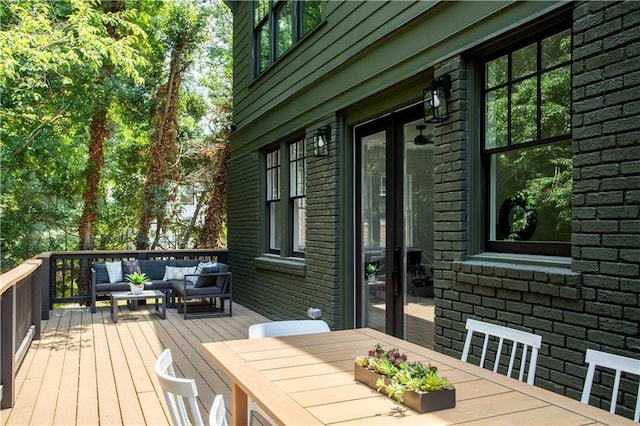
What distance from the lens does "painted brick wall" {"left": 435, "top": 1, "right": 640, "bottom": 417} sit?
2.42 m

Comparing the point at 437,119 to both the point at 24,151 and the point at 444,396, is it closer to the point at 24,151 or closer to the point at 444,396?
the point at 444,396

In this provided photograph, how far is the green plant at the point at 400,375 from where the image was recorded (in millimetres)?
1627

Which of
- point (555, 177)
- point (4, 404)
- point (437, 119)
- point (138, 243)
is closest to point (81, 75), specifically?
point (138, 243)

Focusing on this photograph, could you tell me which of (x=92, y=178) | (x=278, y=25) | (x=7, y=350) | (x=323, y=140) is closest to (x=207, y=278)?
(x=323, y=140)

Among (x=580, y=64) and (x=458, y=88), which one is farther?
(x=458, y=88)

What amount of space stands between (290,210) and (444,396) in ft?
17.4

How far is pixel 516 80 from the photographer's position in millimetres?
3215

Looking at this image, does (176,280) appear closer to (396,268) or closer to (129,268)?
(129,268)

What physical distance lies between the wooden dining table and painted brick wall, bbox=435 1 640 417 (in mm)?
858

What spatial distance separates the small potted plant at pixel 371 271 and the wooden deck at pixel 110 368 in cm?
162

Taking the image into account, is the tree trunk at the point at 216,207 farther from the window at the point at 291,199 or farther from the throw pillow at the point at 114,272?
the window at the point at 291,199

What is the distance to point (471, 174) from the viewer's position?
3.51m

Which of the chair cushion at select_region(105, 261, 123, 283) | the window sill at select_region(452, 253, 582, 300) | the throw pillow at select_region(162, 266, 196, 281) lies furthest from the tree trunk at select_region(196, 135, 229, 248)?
the window sill at select_region(452, 253, 582, 300)

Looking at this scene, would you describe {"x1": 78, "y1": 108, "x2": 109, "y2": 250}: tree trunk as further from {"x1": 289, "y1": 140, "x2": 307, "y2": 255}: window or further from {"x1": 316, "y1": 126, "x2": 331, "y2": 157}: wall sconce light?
{"x1": 316, "y1": 126, "x2": 331, "y2": 157}: wall sconce light
